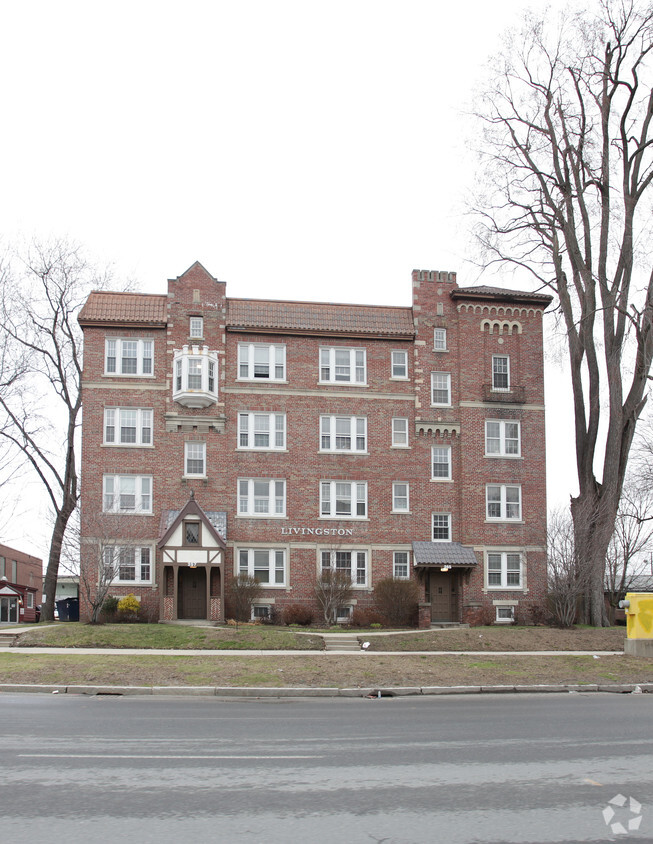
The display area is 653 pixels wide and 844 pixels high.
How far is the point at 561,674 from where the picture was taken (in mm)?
20781

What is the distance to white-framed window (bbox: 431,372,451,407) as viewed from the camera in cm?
3975

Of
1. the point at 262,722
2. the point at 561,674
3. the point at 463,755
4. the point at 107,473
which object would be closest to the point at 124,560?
the point at 107,473

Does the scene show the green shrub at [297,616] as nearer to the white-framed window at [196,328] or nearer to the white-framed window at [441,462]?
the white-framed window at [441,462]

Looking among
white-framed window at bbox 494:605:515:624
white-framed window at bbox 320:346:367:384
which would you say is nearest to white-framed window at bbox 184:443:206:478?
white-framed window at bbox 320:346:367:384

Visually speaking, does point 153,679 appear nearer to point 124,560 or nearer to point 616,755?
point 616,755

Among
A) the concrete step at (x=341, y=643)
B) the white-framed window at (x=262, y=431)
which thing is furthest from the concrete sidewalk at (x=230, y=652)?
the white-framed window at (x=262, y=431)

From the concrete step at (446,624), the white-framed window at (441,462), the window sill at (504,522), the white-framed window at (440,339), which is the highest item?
the white-framed window at (440,339)

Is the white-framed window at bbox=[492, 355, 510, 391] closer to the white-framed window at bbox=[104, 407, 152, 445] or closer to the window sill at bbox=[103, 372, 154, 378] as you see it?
the window sill at bbox=[103, 372, 154, 378]

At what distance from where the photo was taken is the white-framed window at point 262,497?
125 feet

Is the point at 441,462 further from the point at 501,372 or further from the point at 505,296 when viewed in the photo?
the point at 505,296

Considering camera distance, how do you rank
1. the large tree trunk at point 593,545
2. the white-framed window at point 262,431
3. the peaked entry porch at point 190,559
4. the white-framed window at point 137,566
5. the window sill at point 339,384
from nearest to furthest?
the peaked entry porch at point 190,559, the large tree trunk at point 593,545, the white-framed window at point 137,566, the white-framed window at point 262,431, the window sill at point 339,384

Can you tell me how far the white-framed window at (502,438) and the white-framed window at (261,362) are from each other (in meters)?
9.25

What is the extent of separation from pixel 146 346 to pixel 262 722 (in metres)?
26.9

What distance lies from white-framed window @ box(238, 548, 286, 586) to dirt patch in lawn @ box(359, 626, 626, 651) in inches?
347
